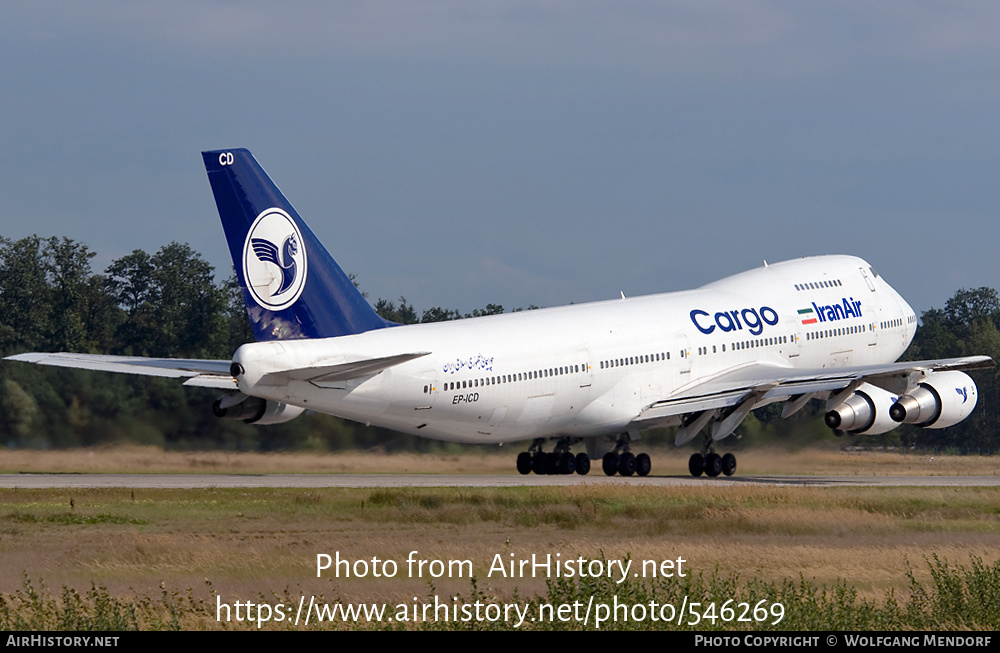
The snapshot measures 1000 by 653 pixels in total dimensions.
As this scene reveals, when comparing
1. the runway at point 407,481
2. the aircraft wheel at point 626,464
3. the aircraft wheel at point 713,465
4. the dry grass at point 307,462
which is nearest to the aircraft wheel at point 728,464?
the aircraft wheel at point 713,465

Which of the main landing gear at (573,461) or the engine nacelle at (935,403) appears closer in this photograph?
the engine nacelle at (935,403)

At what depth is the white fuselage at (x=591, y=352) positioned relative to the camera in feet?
110

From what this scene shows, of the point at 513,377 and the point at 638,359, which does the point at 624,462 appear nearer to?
the point at 638,359

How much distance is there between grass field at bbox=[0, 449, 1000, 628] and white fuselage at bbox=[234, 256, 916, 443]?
2.59m

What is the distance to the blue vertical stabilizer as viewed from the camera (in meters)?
31.7

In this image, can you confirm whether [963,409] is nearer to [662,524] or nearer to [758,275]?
[758,275]

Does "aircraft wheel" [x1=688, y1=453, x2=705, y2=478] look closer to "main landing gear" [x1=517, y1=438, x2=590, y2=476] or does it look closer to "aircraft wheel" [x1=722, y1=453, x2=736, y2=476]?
"aircraft wheel" [x1=722, y1=453, x2=736, y2=476]

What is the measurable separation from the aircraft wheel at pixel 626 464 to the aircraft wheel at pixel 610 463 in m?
0.13

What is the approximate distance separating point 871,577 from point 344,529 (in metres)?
10.6

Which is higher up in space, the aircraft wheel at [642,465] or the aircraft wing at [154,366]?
the aircraft wing at [154,366]

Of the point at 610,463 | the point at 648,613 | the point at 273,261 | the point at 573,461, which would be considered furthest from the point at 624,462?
the point at 648,613

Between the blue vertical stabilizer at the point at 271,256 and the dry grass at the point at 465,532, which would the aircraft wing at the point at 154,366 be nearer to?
the dry grass at the point at 465,532

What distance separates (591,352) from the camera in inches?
1591
